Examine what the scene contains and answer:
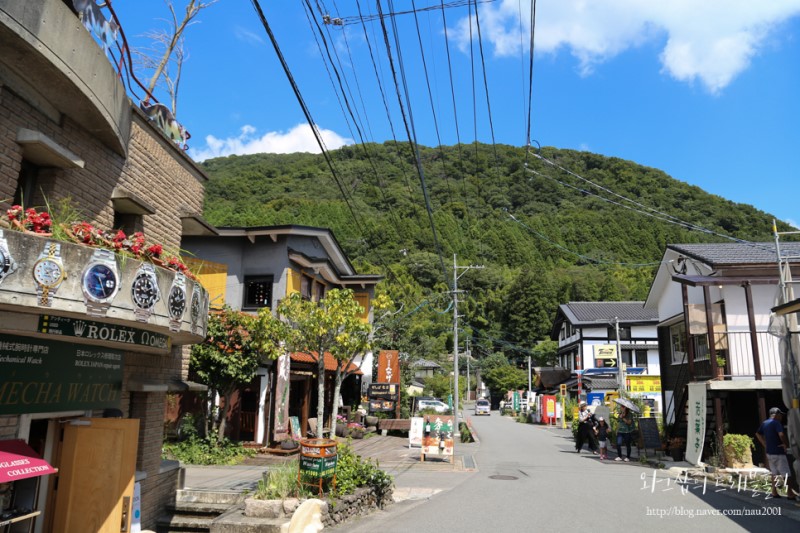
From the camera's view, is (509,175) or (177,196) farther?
(509,175)

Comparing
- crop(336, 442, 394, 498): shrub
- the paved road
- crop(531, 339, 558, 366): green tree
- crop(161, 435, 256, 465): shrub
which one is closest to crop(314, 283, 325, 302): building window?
crop(161, 435, 256, 465): shrub

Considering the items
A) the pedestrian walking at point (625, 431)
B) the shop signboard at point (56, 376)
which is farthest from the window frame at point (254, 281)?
the pedestrian walking at point (625, 431)

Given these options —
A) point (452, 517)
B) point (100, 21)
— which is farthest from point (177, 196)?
point (452, 517)

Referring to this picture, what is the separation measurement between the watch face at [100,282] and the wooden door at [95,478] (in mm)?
2688

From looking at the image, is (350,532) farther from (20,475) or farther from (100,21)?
(100,21)

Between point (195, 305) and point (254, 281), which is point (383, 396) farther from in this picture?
point (195, 305)

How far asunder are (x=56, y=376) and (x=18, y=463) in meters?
1.48

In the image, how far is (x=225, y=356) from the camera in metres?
15.2

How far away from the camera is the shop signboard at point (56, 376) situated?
21.1ft

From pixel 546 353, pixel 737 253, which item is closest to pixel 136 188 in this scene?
pixel 737 253

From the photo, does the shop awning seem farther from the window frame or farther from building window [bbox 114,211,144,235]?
the window frame

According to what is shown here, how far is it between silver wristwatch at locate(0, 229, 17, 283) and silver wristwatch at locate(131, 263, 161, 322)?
1333 mm

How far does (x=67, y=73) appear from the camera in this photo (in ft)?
22.1

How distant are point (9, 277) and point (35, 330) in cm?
97
